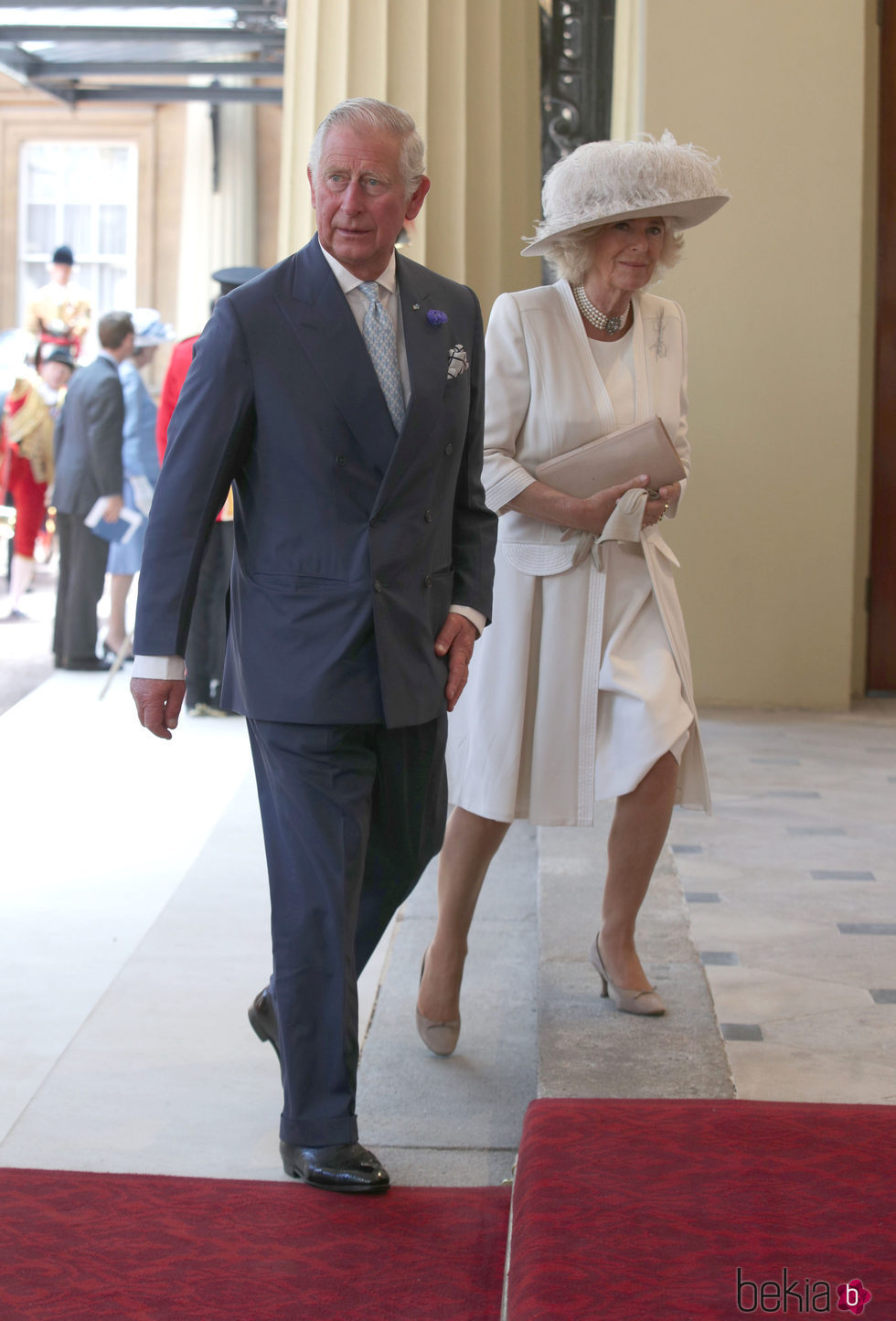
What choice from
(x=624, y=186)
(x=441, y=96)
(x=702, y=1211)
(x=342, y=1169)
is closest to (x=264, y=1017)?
(x=342, y=1169)

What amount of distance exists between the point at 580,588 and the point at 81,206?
17962 mm

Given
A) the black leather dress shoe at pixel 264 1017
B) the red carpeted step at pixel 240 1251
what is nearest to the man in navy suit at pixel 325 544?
the red carpeted step at pixel 240 1251

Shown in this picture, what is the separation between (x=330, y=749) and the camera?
2.52 meters

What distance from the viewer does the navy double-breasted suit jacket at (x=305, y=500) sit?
245 cm

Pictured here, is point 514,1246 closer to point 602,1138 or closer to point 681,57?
point 602,1138

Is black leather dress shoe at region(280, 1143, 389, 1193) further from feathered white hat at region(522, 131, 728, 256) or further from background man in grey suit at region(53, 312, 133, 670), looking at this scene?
background man in grey suit at region(53, 312, 133, 670)

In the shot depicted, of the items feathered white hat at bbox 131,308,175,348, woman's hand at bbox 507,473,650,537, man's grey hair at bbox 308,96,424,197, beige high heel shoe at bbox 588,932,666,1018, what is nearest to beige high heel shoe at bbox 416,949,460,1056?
beige high heel shoe at bbox 588,932,666,1018

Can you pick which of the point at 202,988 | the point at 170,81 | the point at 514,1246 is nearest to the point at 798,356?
the point at 202,988

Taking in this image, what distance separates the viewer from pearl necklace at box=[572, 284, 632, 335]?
124 inches

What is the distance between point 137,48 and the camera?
46.3ft

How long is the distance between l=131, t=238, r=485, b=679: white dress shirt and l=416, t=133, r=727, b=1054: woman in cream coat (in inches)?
22.1

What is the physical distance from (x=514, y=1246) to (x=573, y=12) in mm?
6096

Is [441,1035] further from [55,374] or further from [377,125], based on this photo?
[55,374]

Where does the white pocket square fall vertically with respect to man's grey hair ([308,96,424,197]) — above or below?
below
